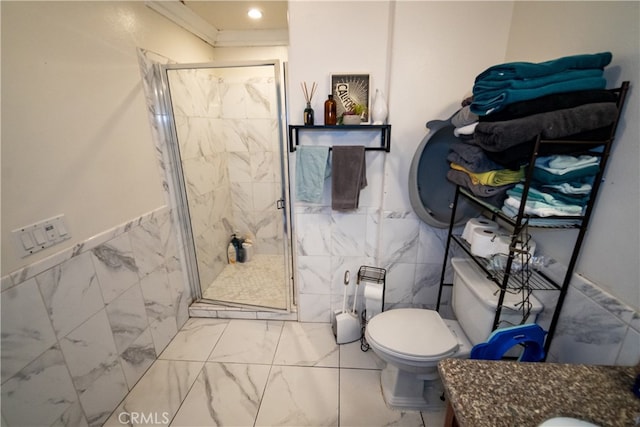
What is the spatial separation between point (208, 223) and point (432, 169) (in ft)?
6.53

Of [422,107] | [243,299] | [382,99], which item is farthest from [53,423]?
[422,107]

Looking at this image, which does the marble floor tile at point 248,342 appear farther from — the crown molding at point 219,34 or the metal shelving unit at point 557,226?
the crown molding at point 219,34

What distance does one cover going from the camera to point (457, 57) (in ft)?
4.63

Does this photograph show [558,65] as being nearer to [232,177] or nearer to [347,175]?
[347,175]

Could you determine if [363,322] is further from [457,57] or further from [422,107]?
[457,57]

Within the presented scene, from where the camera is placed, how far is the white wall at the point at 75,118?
0.94 m

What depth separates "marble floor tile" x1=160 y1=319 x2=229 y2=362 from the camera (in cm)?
173

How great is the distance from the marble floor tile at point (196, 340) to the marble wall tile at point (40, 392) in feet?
1.98

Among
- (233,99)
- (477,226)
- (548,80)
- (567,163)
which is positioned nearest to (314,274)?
(477,226)

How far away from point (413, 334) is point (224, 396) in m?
1.11

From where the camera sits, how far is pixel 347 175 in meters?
1.54

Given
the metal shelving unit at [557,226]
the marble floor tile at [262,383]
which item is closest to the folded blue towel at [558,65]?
the metal shelving unit at [557,226]

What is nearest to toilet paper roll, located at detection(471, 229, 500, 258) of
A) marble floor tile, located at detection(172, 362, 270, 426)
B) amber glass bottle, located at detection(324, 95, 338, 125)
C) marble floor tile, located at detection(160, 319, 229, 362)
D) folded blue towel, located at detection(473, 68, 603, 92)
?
folded blue towel, located at detection(473, 68, 603, 92)

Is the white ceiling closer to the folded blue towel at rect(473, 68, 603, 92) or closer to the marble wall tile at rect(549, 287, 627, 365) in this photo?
the folded blue towel at rect(473, 68, 603, 92)
